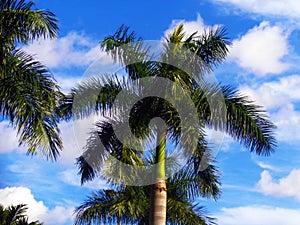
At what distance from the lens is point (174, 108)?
1978 centimetres

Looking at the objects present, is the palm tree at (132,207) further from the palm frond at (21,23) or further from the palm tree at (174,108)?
the palm frond at (21,23)

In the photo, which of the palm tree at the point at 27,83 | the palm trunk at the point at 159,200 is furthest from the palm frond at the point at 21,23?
the palm trunk at the point at 159,200

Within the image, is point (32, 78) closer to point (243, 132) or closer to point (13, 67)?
point (13, 67)

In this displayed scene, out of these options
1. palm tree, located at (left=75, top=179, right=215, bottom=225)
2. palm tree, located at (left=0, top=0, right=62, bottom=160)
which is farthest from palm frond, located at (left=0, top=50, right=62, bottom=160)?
palm tree, located at (left=75, top=179, right=215, bottom=225)

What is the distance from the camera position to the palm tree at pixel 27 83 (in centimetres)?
1622

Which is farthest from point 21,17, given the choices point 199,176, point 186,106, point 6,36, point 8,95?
point 199,176

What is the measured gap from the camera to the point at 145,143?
20781 millimetres

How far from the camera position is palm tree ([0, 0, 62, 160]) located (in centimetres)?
1622

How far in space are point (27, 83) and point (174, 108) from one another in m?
4.76

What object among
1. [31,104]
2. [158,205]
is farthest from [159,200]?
[31,104]

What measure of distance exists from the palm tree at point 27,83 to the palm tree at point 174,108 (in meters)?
3.34

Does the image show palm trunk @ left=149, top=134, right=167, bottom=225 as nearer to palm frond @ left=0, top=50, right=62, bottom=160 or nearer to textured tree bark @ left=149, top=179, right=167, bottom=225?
textured tree bark @ left=149, top=179, right=167, bottom=225

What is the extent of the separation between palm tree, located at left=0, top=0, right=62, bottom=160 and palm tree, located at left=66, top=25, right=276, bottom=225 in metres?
3.34

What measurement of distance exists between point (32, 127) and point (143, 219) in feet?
37.8
